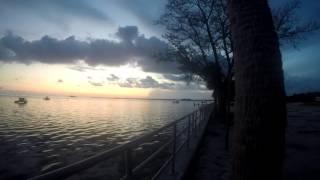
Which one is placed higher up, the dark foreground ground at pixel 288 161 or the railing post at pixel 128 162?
the railing post at pixel 128 162

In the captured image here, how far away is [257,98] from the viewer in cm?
351

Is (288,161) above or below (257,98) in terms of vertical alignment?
below

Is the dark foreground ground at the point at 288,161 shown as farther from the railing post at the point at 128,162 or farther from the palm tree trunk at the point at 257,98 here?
the railing post at the point at 128,162

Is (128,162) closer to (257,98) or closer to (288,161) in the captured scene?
(257,98)

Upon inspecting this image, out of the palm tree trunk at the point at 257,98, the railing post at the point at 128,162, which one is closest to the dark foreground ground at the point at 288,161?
the palm tree trunk at the point at 257,98

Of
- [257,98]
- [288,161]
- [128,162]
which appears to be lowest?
[288,161]

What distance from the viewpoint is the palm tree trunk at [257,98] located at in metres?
3.46

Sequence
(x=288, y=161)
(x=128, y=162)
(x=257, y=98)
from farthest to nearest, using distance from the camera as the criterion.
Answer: (x=288, y=161), (x=257, y=98), (x=128, y=162)

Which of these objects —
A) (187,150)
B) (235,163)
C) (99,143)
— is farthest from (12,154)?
(235,163)

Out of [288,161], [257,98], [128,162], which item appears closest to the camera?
[128,162]

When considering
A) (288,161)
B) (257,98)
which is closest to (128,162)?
(257,98)

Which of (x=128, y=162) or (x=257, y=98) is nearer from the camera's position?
(x=128, y=162)

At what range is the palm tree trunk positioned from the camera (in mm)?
3455

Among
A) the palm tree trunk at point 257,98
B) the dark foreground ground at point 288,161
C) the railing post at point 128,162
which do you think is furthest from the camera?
the dark foreground ground at point 288,161
